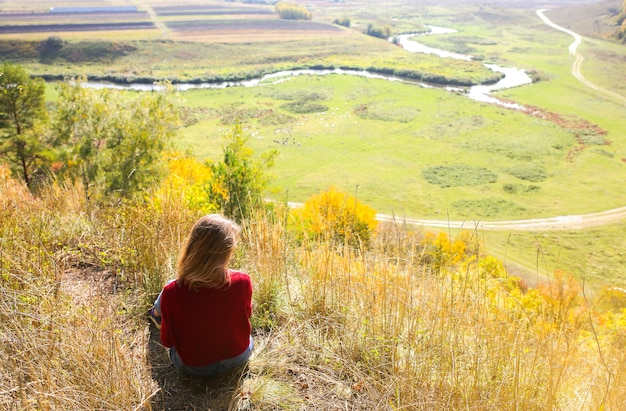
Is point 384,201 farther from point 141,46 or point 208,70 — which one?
point 141,46

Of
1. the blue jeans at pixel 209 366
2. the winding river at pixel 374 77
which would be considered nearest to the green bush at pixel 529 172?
the winding river at pixel 374 77

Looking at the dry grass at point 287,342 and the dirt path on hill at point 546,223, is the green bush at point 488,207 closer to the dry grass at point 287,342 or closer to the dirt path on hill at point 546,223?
the dirt path on hill at point 546,223

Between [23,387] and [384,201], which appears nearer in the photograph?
[23,387]

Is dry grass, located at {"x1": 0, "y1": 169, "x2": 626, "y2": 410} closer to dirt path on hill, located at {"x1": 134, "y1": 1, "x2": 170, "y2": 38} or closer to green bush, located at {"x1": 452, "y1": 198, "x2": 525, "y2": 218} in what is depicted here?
green bush, located at {"x1": 452, "y1": 198, "x2": 525, "y2": 218}

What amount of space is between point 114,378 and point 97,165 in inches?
887

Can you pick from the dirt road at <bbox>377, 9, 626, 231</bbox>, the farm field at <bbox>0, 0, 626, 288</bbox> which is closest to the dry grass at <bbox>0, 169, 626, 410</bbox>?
the farm field at <bbox>0, 0, 626, 288</bbox>

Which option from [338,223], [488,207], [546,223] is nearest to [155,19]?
[488,207]

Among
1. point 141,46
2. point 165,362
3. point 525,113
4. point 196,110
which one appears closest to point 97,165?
point 165,362

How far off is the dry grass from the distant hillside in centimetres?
13280

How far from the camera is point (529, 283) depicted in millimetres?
26656

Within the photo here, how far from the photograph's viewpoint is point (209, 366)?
312cm

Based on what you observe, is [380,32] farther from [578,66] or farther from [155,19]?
[155,19]

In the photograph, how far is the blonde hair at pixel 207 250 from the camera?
2.84m

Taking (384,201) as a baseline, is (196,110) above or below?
above
